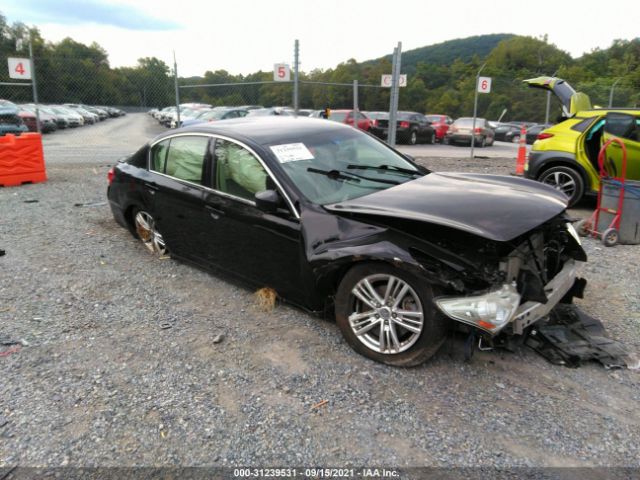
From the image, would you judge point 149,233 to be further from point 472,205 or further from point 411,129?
point 411,129

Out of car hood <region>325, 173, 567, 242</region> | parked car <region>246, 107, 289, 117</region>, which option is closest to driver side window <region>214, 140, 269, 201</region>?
car hood <region>325, 173, 567, 242</region>

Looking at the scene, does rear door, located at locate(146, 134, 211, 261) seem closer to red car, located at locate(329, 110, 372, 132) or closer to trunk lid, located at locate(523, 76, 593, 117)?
trunk lid, located at locate(523, 76, 593, 117)

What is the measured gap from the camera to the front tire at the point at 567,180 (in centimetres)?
768

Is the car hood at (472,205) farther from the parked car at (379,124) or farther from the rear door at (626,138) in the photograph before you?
the parked car at (379,124)

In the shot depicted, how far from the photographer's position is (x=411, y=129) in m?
21.7

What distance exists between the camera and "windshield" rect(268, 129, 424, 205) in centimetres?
374

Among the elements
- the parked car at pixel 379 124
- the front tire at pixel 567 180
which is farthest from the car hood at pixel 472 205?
the parked car at pixel 379 124

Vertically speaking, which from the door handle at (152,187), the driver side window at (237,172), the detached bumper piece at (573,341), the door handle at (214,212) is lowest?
the detached bumper piece at (573,341)

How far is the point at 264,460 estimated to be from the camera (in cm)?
245

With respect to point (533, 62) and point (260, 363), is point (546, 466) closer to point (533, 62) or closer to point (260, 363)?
point (260, 363)

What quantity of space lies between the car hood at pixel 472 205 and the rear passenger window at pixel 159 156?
2288 millimetres

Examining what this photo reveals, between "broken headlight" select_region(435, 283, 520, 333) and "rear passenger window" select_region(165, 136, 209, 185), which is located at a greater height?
"rear passenger window" select_region(165, 136, 209, 185)

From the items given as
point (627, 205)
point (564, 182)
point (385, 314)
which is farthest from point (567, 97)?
point (385, 314)

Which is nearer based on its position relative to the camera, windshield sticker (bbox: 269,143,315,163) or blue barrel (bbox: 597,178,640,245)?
windshield sticker (bbox: 269,143,315,163)
